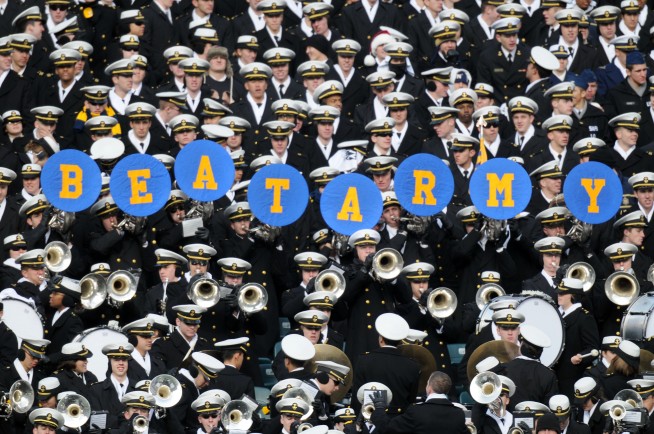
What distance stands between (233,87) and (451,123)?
3.04 meters

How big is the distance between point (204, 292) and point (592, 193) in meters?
4.45

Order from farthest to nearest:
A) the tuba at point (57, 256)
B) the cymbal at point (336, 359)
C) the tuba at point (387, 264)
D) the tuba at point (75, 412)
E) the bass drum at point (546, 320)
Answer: the tuba at point (57, 256), the tuba at point (387, 264), the bass drum at point (546, 320), the cymbal at point (336, 359), the tuba at point (75, 412)

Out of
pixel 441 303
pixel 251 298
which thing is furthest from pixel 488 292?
pixel 251 298

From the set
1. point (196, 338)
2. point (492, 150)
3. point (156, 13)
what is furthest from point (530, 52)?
point (196, 338)

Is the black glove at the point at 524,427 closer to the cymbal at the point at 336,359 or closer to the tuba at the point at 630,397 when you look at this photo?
the tuba at the point at 630,397

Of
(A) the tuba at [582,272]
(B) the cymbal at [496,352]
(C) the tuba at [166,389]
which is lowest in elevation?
(A) the tuba at [582,272]

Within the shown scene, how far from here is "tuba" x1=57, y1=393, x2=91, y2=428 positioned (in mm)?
21656

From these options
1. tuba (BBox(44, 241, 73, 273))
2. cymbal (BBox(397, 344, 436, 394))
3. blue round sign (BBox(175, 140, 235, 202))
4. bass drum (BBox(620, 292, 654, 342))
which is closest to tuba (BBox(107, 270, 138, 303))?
tuba (BBox(44, 241, 73, 273))

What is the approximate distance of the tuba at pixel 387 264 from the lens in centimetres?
2397

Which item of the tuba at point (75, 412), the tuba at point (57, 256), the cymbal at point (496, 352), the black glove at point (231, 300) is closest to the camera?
the tuba at point (75, 412)

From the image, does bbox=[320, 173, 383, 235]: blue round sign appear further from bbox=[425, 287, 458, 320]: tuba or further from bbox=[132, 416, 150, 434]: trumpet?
bbox=[132, 416, 150, 434]: trumpet

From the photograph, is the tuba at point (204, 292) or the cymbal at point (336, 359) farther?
the tuba at point (204, 292)

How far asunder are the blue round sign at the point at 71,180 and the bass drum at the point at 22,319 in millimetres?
1566

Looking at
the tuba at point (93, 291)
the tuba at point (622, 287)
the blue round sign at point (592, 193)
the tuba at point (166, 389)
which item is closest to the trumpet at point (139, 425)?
the tuba at point (166, 389)
